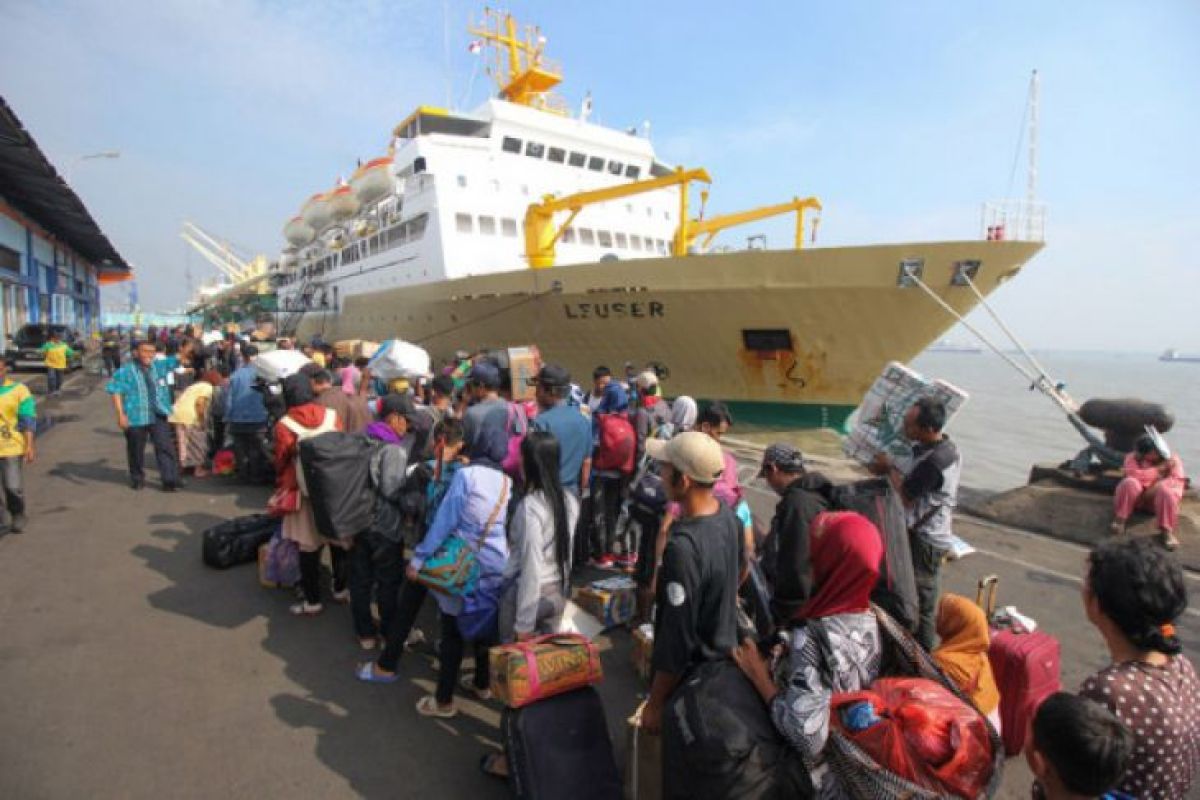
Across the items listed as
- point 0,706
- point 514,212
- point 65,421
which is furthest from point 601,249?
point 0,706

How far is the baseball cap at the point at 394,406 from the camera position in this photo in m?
3.78

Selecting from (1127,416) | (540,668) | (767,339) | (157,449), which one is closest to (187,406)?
(157,449)

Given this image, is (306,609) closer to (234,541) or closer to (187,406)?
(234,541)

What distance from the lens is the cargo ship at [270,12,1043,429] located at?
10602 millimetres

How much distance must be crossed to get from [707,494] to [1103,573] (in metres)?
1.12

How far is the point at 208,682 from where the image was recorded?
10.1 feet

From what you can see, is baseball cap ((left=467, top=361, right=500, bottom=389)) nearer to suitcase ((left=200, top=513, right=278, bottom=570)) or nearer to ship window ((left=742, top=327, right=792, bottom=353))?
suitcase ((left=200, top=513, right=278, bottom=570))

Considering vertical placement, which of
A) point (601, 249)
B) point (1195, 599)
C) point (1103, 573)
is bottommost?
point (1195, 599)

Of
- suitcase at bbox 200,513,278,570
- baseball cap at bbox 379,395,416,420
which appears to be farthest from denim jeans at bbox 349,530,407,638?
suitcase at bbox 200,513,278,570

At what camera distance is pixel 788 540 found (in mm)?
2396

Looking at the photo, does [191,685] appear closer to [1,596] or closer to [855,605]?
[1,596]

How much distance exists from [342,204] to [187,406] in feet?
63.4

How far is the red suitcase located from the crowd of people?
0.06 meters

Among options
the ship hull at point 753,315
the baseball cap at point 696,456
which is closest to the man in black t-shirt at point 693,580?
the baseball cap at point 696,456
